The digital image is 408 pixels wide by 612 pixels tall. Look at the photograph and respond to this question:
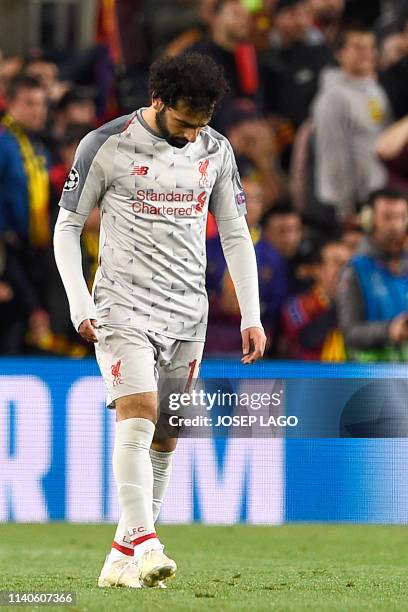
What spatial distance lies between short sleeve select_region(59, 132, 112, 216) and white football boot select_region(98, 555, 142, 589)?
1.37m

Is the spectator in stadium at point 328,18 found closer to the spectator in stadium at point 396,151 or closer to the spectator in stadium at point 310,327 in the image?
the spectator in stadium at point 396,151

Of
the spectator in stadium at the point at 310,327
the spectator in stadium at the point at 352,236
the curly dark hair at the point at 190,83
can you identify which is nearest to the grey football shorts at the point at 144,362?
the curly dark hair at the point at 190,83

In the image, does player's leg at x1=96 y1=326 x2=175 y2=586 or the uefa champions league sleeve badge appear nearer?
player's leg at x1=96 y1=326 x2=175 y2=586

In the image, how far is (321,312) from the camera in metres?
10.6

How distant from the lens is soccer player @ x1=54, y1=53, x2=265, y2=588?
5.48 m

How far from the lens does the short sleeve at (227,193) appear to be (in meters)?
5.89

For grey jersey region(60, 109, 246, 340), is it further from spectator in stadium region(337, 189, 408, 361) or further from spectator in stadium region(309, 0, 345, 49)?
spectator in stadium region(309, 0, 345, 49)

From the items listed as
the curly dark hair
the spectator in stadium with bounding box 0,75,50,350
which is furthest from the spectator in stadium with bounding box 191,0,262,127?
the curly dark hair

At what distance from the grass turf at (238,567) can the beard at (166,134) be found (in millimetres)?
1720

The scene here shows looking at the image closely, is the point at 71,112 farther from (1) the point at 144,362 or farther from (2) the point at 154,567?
(2) the point at 154,567

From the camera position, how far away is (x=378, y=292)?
919cm

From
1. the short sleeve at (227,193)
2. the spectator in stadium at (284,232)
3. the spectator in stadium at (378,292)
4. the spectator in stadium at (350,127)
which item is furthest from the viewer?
A: the spectator in stadium at (350,127)

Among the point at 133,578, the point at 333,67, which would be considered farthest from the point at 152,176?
the point at 333,67

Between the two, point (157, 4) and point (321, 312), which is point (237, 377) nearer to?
point (321, 312)
